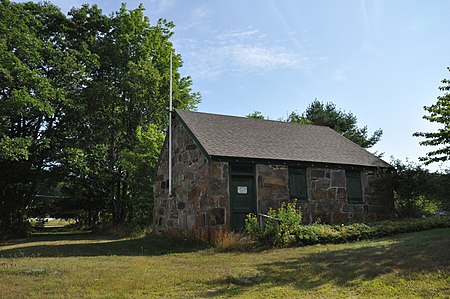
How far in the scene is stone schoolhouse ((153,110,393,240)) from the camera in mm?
14141

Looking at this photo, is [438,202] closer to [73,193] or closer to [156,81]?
[156,81]

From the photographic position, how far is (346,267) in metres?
7.92

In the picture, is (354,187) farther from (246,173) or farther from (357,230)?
(246,173)

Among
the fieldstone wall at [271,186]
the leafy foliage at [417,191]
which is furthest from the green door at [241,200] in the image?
the leafy foliage at [417,191]

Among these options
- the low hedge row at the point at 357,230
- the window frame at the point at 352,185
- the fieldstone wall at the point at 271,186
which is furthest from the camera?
the window frame at the point at 352,185

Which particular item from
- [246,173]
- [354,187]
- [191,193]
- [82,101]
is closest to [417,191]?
[354,187]

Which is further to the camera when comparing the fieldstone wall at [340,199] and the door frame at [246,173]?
the fieldstone wall at [340,199]

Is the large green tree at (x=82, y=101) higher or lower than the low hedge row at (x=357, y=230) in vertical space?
higher

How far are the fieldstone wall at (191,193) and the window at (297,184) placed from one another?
2838 mm

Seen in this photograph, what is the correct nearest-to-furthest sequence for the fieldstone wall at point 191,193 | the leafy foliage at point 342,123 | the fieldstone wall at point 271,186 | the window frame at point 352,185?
the fieldstone wall at point 191,193, the fieldstone wall at point 271,186, the window frame at point 352,185, the leafy foliage at point 342,123

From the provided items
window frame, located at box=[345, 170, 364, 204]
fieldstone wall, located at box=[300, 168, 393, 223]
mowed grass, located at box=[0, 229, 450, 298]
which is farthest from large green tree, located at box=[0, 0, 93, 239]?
window frame, located at box=[345, 170, 364, 204]

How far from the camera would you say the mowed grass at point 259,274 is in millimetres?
6320

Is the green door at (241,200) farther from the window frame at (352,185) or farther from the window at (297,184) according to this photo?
the window frame at (352,185)

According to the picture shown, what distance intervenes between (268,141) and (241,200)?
3.74 metres
